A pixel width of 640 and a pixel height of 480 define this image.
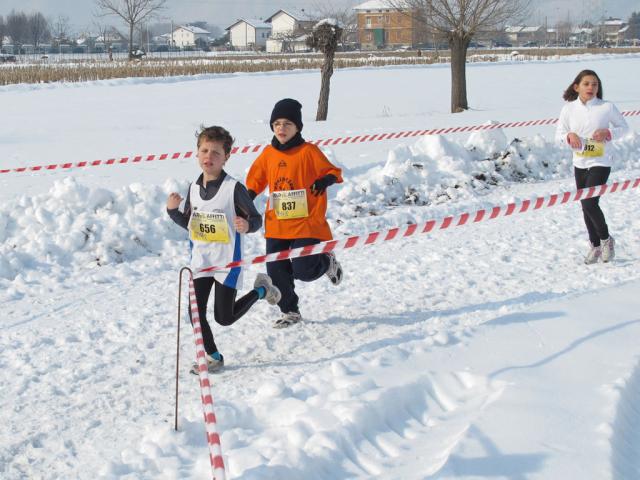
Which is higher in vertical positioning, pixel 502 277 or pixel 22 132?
pixel 22 132

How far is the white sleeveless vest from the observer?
487 centimetres

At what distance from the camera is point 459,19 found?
20.7 metres

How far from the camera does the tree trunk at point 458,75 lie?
20.6 m

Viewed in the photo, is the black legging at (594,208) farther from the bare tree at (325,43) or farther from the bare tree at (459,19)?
the bare tree at (459,19)

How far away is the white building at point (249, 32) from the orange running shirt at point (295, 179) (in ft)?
427

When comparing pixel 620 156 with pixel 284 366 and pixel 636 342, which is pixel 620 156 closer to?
pixel 636 342

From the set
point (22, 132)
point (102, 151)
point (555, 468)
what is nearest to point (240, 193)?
point (555, 468)

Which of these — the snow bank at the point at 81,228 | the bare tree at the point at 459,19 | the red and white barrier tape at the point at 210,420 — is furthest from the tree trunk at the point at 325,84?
the red and white barrier tape at the point at 210,420

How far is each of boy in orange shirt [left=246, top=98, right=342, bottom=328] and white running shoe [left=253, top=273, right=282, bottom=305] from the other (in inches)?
11.1

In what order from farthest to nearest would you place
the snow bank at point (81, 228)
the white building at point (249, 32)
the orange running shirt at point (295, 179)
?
the white building at point (249, 32)
the snow bank at point (81, 228)
the orange running shirt at point (295, 179)

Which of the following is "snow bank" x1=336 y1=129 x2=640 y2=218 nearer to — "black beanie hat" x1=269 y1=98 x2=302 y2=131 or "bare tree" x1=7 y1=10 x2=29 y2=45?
"black beanie hat" x1=269 y1=98 x2=302 y2=131

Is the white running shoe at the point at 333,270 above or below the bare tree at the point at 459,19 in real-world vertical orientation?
below

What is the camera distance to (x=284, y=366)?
16.5 feet

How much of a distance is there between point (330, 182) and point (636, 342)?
2286mm
